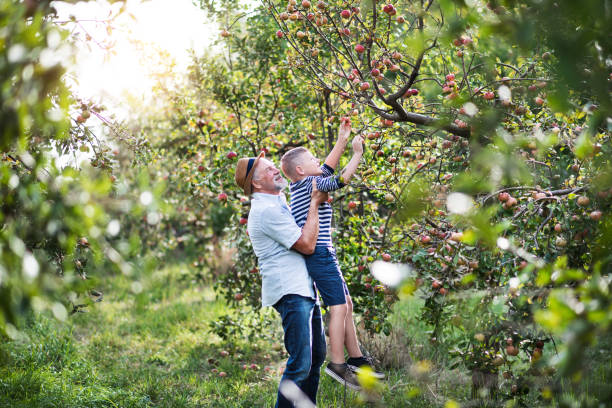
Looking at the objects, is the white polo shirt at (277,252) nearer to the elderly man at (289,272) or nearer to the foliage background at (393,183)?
the elderly man at (289,272)

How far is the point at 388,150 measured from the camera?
3.63 meters

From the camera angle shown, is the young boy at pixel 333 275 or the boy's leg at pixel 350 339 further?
the boy's leg at pixel 350 339

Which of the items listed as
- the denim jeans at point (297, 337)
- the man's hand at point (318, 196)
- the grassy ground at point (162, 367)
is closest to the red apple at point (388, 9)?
the man's hand at point (318, 196)

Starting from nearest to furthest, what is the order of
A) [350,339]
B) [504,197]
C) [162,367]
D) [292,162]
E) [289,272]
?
[504,197], [289,272], [350,339], [292,162], [162,367]

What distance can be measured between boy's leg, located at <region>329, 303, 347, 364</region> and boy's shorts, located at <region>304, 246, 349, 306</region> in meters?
0.05

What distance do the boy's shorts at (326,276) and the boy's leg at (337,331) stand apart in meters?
0.05

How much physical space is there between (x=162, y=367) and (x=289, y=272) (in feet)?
8.67

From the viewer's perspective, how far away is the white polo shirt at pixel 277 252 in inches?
112

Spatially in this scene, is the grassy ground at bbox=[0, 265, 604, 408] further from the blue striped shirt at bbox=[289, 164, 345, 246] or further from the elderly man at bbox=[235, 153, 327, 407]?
the blue striped shirt at bbox=[289, 164, 345, 246]

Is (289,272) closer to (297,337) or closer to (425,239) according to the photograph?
(297,337)

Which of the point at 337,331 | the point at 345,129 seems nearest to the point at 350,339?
the point at 337,331

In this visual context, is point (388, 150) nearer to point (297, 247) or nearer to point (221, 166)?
point (297, 247)

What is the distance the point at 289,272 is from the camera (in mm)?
2879

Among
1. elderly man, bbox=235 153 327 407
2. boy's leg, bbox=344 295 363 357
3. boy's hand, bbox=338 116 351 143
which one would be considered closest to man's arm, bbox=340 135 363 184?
boy's hand, bbox=338 116 351 143
